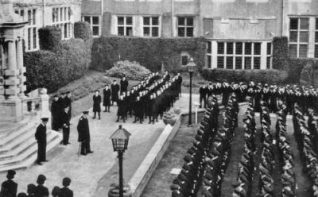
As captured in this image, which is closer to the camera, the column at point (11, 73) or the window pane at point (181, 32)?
the column at point (11, 73)

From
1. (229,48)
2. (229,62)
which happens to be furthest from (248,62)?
(229,48)

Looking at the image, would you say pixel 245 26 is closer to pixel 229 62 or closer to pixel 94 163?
pixel 229 62

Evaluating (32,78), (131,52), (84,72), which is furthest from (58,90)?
(131,52)

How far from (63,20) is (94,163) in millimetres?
18418

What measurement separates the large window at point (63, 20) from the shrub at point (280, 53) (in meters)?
13.0

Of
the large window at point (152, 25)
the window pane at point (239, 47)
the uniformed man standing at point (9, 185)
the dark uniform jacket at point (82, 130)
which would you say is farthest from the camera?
the large window at point (152, 25)

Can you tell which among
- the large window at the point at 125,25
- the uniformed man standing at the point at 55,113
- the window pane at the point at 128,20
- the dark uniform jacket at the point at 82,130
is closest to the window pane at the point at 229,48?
the large window at the point at 125,25

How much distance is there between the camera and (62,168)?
2161cm

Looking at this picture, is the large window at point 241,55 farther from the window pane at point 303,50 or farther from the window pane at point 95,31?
the window pane at point 95,31

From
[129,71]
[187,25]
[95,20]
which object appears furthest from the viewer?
[95,20]

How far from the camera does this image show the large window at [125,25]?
144 feet

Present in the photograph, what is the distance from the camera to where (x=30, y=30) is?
3381cm

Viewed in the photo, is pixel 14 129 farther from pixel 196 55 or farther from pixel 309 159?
pixel 196 55

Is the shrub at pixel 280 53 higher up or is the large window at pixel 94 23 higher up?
the large window at pixel 94 23
